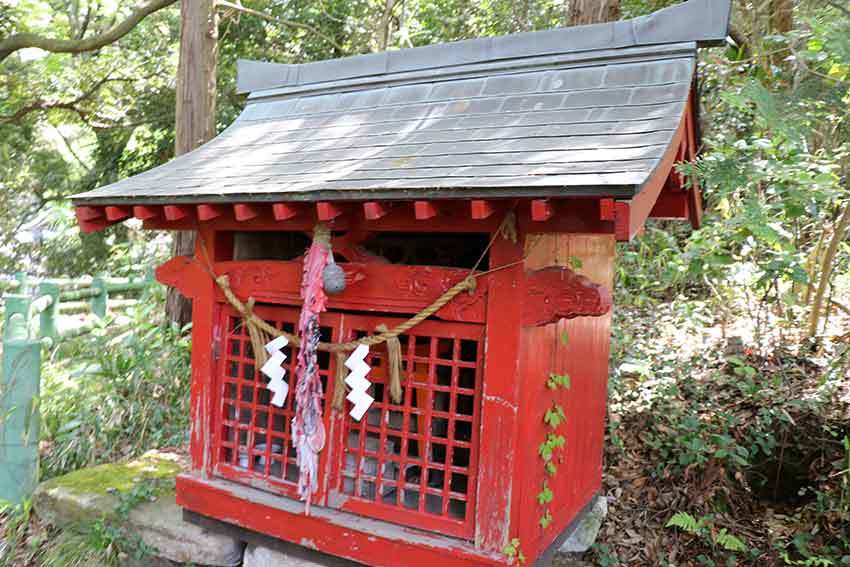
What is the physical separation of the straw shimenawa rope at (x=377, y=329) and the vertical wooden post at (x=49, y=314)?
227 inches

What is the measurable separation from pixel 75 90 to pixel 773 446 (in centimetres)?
1165

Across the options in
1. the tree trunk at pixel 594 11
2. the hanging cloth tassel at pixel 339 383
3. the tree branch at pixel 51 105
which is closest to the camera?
the hanging cloth tassel at pixel 339 383

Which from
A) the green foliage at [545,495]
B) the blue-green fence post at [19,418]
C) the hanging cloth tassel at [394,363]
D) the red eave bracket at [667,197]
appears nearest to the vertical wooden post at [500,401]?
the green foliage at [545,495]

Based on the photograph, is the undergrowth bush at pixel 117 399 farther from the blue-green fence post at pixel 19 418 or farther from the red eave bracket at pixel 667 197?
the red eave bracket at pixel 667 197

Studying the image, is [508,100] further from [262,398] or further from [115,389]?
[115,389]

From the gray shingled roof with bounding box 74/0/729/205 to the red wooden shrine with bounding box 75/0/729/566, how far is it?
2cm

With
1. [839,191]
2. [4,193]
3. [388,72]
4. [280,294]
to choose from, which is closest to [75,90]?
[4,193]

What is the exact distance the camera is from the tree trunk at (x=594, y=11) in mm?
5918

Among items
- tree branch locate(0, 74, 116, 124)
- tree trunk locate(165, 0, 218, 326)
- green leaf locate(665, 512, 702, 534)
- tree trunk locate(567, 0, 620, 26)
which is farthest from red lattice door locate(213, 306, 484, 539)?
→ tree branch locate(0, 74, 116, 124)

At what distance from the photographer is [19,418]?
5055 mm

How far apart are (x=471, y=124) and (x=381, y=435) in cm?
189

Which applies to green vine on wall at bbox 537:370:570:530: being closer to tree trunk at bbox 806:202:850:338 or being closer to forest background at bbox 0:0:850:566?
forest background at bbox 0:0:850:566

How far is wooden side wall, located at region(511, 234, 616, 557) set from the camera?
3.24 m

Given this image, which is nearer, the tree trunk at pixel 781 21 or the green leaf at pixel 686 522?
the green leaf at pixel 686 522
